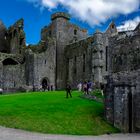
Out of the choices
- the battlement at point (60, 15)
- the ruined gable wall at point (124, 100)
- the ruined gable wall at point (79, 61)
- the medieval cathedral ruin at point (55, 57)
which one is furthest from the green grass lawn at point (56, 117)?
the battlement at point (60, 15)

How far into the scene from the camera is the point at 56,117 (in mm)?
29609

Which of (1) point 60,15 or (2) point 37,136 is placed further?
(1) point 60,15

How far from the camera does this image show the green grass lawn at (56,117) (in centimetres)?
2718

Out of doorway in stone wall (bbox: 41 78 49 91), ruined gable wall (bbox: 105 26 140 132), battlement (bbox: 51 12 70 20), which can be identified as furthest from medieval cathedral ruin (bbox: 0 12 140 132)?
ruined gable wall (bbox: 105 26 140 132)

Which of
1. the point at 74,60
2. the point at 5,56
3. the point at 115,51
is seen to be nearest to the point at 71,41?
the point at 74,60

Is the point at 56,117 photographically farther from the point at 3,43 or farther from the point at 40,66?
the point at 3,43

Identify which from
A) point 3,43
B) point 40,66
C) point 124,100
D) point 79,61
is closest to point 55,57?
point 40,66

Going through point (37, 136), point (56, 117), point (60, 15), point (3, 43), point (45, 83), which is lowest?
point (37, 136)

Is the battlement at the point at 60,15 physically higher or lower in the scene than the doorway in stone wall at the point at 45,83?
higher

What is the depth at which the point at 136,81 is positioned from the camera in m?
28.9

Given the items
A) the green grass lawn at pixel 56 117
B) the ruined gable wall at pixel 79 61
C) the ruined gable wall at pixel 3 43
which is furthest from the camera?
the ruined gable wall at pixel 3 43

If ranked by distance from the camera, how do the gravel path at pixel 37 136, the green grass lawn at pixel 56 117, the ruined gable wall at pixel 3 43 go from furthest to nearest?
the ruined gable wall at pixel 3 43, the green grass lawn at pixel 56 117, the gravel path at pixel 37 136

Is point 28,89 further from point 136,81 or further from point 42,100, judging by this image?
point 136,81

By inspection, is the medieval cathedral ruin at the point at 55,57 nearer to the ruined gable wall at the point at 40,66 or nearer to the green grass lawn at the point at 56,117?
the ruined gable wall at the point at 40,66
